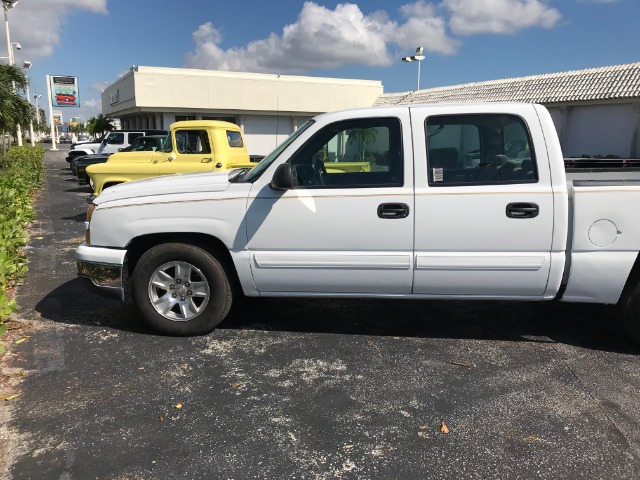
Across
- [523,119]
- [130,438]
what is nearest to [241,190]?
[130,438]

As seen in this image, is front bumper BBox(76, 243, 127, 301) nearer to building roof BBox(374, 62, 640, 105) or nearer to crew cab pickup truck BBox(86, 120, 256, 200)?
crew cab pickup truck BBox(86, 120, 256, 200)

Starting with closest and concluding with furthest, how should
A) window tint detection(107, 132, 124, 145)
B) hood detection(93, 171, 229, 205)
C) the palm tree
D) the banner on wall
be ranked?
hood detection(93, 171, 229, 205), the palm tree, window tint detection(107, 132, 124, 145), the banner on wall

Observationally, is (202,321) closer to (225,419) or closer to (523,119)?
(225,419)

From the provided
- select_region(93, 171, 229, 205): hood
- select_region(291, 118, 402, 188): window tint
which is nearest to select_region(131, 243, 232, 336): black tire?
select_region(93, 171, 229, 205): hood

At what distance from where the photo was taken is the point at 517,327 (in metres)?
4.84

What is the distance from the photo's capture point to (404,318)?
5016 mm

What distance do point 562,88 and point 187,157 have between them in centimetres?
2095

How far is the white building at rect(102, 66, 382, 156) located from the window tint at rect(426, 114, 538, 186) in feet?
98.3

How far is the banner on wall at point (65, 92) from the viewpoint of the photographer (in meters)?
73.6

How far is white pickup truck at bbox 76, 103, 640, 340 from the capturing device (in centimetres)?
394

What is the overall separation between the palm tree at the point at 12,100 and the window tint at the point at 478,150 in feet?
59.3

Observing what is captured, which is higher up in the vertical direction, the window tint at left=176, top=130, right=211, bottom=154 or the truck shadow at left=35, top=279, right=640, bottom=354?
the window tint at left=176, top=130, right=211, bottom=154

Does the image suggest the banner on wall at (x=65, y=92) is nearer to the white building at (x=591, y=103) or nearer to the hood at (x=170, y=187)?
the white building at (x=591, y=103)

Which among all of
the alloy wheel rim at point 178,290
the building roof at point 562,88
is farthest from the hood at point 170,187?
the building roof at point 562,88
